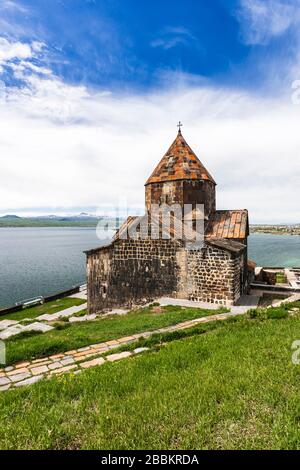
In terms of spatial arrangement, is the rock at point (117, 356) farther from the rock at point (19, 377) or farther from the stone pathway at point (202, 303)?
the stone pathway at point (202, 303)

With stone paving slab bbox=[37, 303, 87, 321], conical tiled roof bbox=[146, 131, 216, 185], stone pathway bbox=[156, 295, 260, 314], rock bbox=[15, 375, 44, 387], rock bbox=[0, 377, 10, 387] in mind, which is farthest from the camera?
stone paving slab bbox=[37, 303, 87, 321]

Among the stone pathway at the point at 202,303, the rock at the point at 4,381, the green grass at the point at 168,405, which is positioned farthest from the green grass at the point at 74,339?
the stone pathway at the point at 202,303

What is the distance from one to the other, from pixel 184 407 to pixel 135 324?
4900 mm

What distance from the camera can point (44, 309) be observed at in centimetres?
2156

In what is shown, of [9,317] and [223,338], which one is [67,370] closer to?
[223,338]

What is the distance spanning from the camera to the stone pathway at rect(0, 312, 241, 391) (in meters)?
4.95

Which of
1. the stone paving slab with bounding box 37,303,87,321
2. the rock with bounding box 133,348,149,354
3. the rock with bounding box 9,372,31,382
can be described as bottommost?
the stone paving slab with bounding box 37,303,87,321

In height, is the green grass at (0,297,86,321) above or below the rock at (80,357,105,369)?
below

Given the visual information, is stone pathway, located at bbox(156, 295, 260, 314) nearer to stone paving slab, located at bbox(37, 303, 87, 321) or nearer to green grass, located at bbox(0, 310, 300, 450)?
green grass, located at bbox(0, 310, 300, 450)

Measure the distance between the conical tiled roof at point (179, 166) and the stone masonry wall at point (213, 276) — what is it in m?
5.06

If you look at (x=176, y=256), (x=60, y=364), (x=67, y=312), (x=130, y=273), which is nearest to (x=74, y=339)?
(x=60, y=364)

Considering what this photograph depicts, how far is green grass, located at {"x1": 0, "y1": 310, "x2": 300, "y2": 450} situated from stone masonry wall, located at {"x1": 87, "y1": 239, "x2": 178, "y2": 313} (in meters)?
8.43

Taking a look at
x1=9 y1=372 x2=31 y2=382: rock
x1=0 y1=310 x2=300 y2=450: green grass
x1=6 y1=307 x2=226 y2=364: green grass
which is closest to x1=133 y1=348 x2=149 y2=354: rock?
x1=0 y1=310 x2=300 y2=450: green grass
